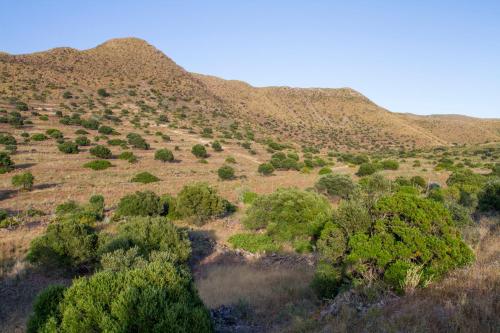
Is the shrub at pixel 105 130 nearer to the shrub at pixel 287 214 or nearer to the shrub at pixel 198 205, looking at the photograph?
the shrub at pixel 198 205

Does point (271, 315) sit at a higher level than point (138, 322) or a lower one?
lower

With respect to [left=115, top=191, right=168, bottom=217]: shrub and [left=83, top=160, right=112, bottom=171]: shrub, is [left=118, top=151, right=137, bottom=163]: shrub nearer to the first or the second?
[left=83, top=160, right=112, bottom=171]: shrub

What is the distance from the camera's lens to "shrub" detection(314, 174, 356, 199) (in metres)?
23.7

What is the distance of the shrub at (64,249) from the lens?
11.2m

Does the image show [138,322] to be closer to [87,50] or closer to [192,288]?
[192,288]

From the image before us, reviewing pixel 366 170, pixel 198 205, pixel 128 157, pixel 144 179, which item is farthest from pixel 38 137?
pixel 366 170

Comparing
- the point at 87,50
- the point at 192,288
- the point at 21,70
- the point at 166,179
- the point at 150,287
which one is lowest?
the point at 166,179

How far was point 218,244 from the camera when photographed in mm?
15023

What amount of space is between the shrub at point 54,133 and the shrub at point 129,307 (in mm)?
39676

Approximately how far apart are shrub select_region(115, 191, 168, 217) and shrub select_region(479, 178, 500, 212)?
57.9ft

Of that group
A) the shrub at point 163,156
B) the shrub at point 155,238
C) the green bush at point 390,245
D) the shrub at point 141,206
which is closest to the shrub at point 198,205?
the shrub at point 141,206

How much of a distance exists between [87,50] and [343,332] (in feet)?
320

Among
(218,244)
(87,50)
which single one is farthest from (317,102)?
(218,244)

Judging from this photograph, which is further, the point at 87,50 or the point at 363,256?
the point at 87,50
